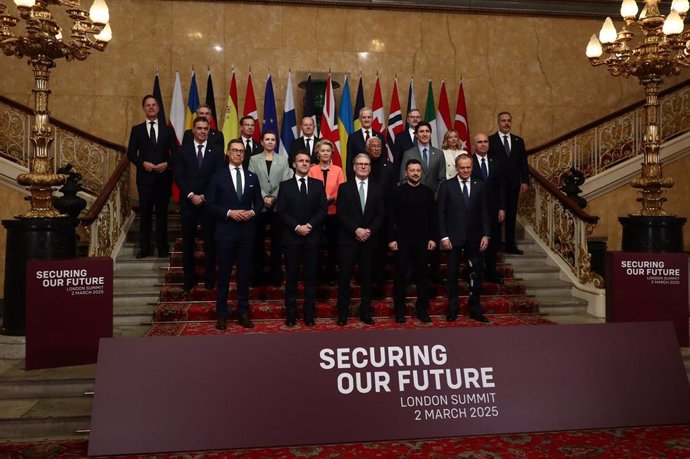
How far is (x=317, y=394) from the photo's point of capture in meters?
3.14

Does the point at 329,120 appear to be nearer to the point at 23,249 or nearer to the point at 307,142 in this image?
the point at 307,142

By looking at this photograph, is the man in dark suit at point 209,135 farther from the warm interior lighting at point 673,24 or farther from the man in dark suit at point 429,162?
the warm interior lighting at point 673,24

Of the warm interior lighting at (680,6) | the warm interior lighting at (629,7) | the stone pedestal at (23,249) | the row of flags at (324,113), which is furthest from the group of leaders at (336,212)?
the row of flags at (324,113)

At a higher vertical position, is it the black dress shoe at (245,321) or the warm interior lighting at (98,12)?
the warm interior lighting at (98,12)

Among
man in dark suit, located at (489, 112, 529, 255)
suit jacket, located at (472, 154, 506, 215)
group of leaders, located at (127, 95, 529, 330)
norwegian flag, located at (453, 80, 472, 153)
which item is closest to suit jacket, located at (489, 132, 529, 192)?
man in dark suit, located at (489, 112, 529, 255)

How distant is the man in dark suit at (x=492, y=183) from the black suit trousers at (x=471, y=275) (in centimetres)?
58

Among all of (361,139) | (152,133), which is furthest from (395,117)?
(152,133)

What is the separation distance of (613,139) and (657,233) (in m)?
3.64

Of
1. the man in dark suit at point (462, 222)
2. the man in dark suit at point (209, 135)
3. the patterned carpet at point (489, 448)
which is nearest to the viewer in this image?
the patterned carpet at point (489, 448)

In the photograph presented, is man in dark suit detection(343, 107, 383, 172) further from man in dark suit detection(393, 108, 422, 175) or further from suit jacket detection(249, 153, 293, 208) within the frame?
suit jacket detection(249, 153, 293, 208)

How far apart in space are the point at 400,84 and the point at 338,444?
24.3 feet

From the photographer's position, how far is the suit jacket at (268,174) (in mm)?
5512

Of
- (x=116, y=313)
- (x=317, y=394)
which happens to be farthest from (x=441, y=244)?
(x=116, y=313)

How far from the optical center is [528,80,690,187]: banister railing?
8.49 m
